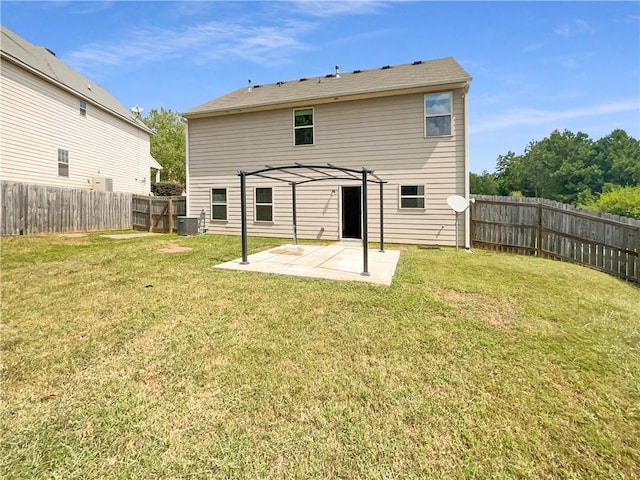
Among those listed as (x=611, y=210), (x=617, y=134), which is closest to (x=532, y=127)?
(x=617, y=134)

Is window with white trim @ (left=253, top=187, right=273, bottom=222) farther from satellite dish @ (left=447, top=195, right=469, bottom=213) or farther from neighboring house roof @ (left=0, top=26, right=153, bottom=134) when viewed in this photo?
neighboring house roof @ (left=0, top=26, right=153, bottom=134)

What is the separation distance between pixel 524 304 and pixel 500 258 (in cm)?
404

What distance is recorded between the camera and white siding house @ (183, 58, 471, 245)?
32.3 feet

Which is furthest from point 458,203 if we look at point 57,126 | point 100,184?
point 57,126

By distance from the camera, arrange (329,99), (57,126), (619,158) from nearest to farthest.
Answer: (329,99), (57,126), (619,158)

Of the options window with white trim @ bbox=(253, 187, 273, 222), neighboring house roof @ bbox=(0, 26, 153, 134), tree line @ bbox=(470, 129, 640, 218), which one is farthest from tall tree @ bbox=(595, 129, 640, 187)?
neighboring house roof @ bbox=(0, 26, 153, 134)

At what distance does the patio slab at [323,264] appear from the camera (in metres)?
5.72

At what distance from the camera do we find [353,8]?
946cm

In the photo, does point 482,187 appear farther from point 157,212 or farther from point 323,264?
point 323,264

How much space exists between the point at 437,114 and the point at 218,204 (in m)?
9.10

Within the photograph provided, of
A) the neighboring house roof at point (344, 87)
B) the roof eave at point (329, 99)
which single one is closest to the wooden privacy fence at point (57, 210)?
the roof eave at point (329, 99)

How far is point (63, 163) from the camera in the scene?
14102 millimetres

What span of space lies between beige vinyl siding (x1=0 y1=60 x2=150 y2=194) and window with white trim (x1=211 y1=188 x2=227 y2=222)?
7.57m

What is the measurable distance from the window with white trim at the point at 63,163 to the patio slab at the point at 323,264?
12.5m
